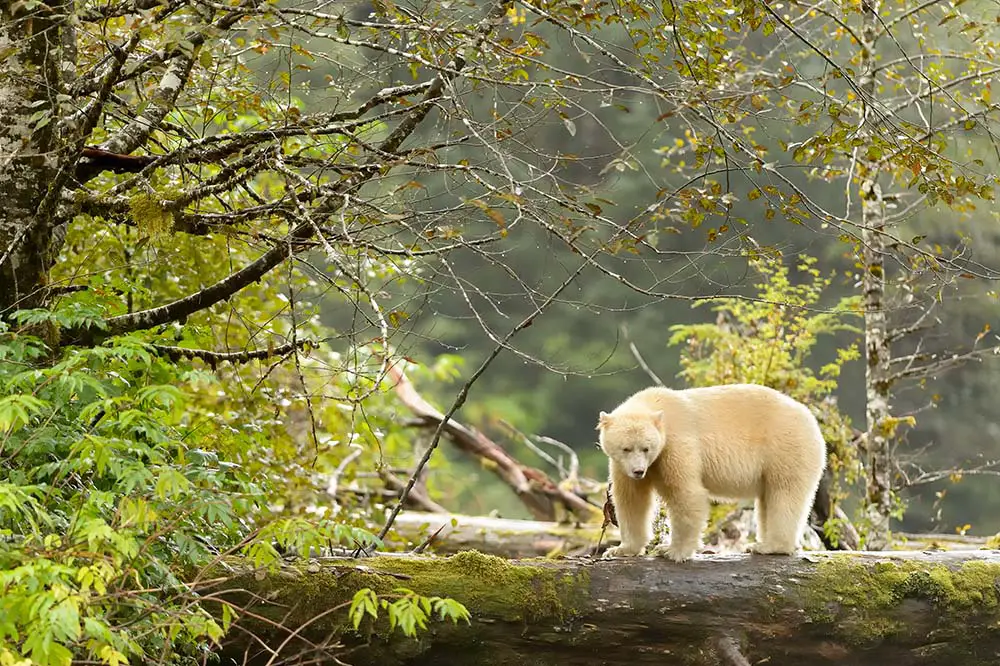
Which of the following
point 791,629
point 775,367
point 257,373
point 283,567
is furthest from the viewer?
point 775,367

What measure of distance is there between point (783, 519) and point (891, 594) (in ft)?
1.77

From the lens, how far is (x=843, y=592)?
14.0ft

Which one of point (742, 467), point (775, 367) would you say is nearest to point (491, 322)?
point (775, 367)

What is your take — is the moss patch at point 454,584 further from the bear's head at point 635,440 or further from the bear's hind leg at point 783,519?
the bear's hind leg at point 783,519

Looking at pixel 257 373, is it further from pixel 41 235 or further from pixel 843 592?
pixel 843 592

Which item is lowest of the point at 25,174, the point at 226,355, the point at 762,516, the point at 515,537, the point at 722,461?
the point at 515,537

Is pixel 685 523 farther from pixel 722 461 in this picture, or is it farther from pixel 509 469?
pixel 509 469

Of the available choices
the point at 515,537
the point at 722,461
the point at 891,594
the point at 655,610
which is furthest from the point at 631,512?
the point at 515,537

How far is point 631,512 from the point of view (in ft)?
15.3

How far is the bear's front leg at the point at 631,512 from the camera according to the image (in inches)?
183

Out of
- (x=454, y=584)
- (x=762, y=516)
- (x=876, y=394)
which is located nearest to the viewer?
(x=454, y=584)

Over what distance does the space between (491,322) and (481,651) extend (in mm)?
15272

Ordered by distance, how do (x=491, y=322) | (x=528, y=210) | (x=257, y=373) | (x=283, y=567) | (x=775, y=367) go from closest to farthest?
(x=528, y=210) < (x=283, y=567) < (x=257, y=373) < (x=775, y=367) < (x=491, y=322)

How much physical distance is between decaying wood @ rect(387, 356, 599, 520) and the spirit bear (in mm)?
3240
